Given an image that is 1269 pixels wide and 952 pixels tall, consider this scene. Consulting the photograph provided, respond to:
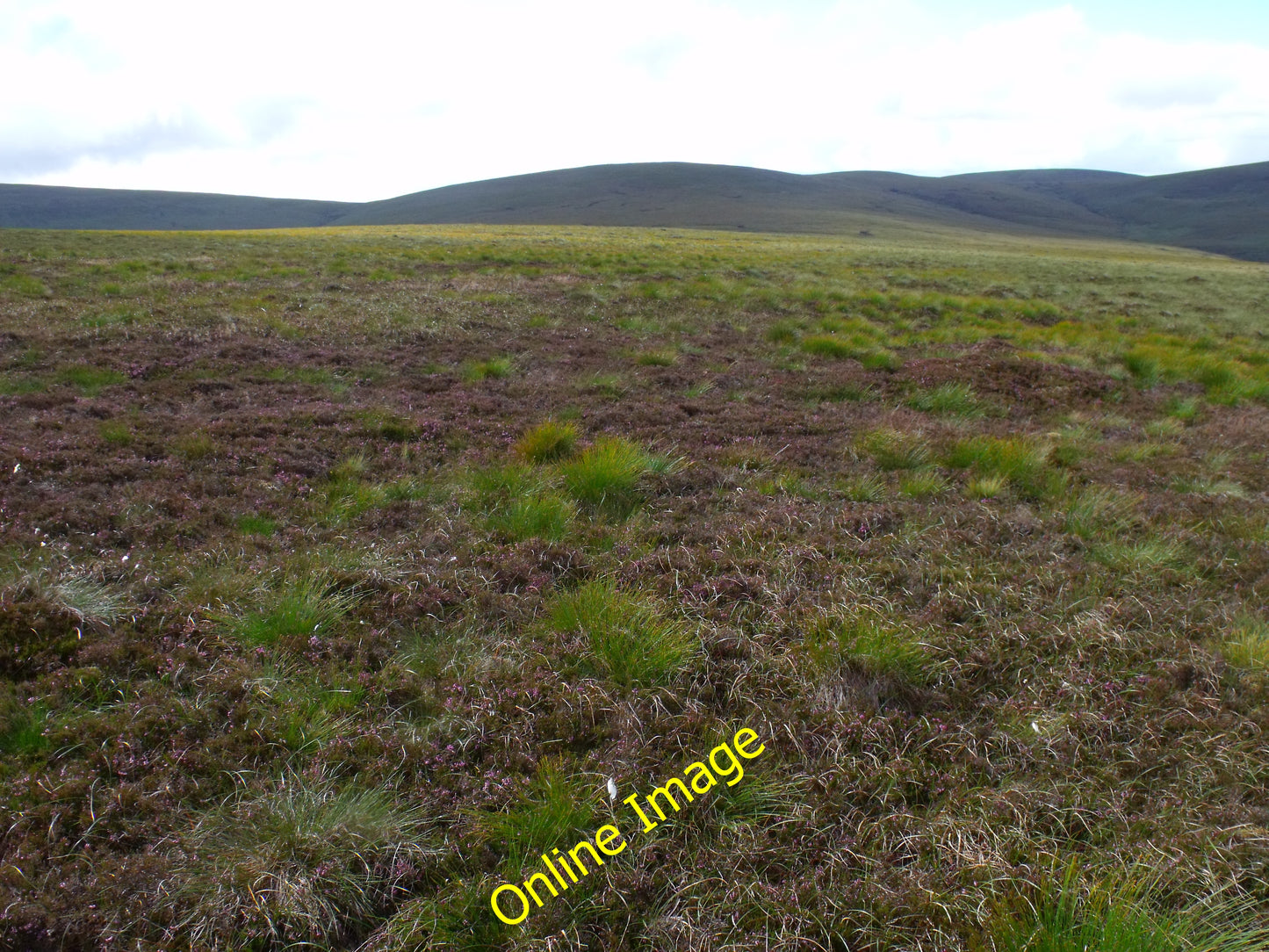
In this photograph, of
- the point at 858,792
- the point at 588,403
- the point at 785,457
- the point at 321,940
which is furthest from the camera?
the point at 588,403

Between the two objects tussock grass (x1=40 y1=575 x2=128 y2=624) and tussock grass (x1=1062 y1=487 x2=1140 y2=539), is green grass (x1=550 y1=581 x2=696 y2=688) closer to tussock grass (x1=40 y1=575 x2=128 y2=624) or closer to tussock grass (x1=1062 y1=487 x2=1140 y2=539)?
tussock grass (x1=40 y1=575 x2=128 y2=624)

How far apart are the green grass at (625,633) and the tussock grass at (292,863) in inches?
50.4

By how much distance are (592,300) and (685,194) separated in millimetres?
121308

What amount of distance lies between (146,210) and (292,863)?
179 m

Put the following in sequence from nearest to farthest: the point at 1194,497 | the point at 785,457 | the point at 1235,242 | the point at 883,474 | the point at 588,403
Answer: the point at 1194,497 < the point at 883,474 < the point at 785,457 < the point at 588,403 < the point at 1235,242

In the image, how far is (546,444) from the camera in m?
7.16

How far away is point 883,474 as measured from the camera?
7.02m

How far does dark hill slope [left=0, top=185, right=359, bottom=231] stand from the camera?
135 meters

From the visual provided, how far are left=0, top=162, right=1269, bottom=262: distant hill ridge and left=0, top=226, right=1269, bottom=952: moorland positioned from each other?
303 ft

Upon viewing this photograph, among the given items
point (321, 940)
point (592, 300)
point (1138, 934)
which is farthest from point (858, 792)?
point (592, 300)

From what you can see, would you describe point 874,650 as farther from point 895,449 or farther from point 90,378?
point 90,378

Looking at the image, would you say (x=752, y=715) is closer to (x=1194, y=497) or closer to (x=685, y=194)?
(x=1194, y=497)

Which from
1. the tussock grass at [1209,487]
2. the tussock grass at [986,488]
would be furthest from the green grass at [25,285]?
the tussock grass at [1209,487]

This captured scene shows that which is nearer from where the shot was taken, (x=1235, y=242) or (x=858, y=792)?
(x=858, y=792)
